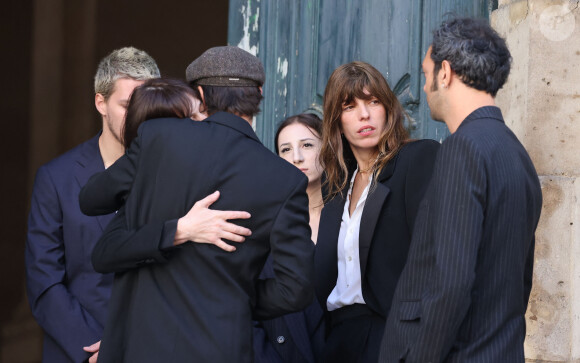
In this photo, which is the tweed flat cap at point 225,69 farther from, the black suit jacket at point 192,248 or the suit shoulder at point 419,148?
the suit shoulder at point 419,148

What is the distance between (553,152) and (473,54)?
3.21 feet

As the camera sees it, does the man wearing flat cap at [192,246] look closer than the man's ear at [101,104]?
Yes

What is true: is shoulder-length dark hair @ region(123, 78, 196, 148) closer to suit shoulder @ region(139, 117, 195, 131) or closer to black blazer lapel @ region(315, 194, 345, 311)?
suit shoulder @ region(139, 117, 195, 131)

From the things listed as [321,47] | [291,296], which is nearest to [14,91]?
[321,47]

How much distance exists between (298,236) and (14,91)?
5505 millimetres

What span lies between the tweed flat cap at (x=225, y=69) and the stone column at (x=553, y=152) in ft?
4.02

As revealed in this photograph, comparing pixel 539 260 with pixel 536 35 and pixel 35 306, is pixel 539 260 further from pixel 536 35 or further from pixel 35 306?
pixel 35 306

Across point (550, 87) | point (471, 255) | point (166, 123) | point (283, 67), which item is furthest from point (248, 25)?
point (471, 255)

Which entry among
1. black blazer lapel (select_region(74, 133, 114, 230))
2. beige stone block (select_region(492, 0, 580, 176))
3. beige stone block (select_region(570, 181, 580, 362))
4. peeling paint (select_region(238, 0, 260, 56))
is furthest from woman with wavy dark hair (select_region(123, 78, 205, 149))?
peeling paint (select_region(238, 0, 260, 56))

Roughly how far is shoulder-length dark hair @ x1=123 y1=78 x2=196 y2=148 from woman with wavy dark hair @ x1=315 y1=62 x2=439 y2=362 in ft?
2.45

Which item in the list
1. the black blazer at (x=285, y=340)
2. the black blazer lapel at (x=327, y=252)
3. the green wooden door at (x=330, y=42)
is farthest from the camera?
the green wooden door at (x=330, y=42)

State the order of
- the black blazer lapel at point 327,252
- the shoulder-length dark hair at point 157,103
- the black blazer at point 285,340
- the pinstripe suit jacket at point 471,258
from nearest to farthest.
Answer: the pinstripe suit jacket at point 471,258, the shoulder-length dark hair at point 157,103, the black blazer at point 285,340, the black blazer lapel at point 327,252

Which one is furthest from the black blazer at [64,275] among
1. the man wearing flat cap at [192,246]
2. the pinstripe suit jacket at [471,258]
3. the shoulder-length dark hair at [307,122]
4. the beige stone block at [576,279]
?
the beige stone block at [576,279]

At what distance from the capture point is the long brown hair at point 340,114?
3.03 meters
